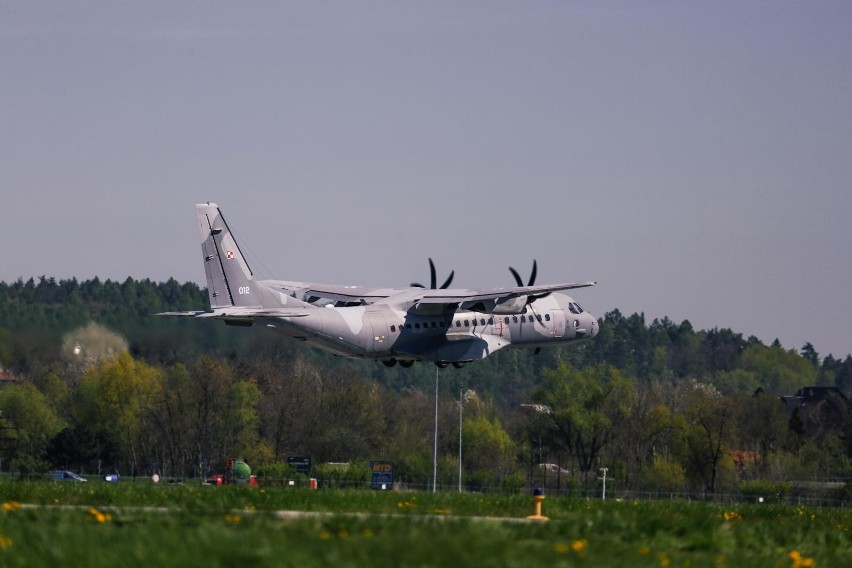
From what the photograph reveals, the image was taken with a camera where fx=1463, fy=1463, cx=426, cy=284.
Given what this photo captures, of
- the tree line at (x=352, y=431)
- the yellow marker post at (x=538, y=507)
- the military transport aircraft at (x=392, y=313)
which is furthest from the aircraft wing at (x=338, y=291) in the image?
the yellow marker post at (x=538, y=507)

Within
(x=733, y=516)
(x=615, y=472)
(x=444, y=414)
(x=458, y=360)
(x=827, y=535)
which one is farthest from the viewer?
(x=444, y=414)

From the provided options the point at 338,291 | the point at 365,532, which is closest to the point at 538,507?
the point at 365,532

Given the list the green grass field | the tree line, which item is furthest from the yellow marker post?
the tree line

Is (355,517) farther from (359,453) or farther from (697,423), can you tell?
(697,423)

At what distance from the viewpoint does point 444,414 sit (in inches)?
6250

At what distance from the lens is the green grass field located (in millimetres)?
21703

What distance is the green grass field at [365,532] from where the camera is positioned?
21703mm

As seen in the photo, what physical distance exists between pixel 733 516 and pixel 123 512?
690 inches

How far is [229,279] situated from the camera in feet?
219

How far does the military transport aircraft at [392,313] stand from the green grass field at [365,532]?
28.1 m

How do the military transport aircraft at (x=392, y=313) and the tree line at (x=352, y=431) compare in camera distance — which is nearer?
the military transport aircraft at (x=392, y=313)

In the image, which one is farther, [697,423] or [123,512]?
[697,423]

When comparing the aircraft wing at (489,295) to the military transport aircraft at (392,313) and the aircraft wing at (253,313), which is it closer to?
Answer: the military transport aircraft at (392,313)

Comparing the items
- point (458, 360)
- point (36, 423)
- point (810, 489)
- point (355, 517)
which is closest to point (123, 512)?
point (355, 517)
